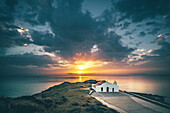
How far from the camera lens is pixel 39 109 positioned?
17.5m

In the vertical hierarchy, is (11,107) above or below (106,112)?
above

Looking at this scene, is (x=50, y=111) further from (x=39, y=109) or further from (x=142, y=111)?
(x=142, y=111)

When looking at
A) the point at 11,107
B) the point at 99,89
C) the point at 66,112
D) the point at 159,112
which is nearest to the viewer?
the point at 11,107

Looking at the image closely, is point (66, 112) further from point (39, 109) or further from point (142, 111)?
point (142, 111)

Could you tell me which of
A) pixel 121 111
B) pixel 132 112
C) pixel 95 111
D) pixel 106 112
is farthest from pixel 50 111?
pixel 132 112

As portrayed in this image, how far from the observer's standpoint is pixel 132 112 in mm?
18844

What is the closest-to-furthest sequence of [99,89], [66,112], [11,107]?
[11,107] → [66,112] → [99,89]

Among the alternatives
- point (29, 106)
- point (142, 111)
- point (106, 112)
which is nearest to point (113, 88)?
point (142, 111)

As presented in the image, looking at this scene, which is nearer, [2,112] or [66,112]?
[2,112]

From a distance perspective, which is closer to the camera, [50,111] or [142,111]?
[50,111]

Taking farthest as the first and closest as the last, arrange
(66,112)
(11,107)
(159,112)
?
(159,112), (66,112), (11,107)

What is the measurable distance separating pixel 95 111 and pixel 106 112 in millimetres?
1872

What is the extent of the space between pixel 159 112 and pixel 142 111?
283 cm

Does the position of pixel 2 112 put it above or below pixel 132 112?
above
